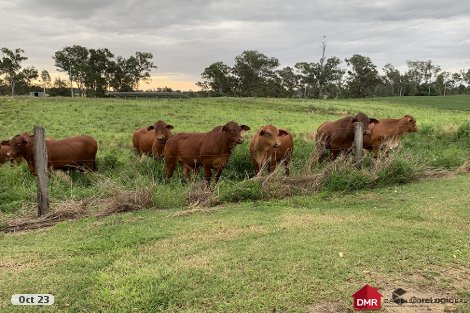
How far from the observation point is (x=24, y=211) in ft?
23.2

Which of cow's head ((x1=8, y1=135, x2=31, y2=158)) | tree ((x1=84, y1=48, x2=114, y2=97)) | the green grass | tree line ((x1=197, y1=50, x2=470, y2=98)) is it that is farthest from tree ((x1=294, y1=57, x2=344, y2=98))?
cow's head ((x1=8, y1=135, x2=31, y2=158))

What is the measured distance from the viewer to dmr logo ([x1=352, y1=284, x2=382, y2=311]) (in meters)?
3.73

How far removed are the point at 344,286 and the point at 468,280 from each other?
131 centimetres

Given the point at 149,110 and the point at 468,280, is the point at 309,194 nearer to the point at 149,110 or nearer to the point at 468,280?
the point at 468,280

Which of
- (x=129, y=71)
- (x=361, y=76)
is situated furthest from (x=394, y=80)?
(x=129, y=71)

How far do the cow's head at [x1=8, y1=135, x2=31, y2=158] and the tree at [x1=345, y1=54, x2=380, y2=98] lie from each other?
82.0 m

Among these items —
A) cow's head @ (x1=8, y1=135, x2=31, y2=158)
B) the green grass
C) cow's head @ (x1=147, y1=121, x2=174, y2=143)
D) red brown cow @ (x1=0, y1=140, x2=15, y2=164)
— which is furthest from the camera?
cow's head @ (x1=147, y1=121, x2=174, y2=143)

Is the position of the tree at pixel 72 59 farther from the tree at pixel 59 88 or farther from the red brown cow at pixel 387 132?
the red brown cow at pixel 387 132

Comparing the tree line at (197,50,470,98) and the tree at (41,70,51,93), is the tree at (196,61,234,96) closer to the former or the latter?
the tree line at (197,50,470,98)

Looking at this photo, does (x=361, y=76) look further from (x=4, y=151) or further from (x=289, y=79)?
(x=4, y=151)

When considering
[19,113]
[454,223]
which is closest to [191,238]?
[454,223]

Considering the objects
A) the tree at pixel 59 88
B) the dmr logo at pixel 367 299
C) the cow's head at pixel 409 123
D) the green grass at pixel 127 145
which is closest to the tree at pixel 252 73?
the tree at pixel 59 88

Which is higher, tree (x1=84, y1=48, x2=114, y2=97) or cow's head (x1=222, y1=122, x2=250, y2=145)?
tree (x1=84, y1=48, x2=114, y2=97)
